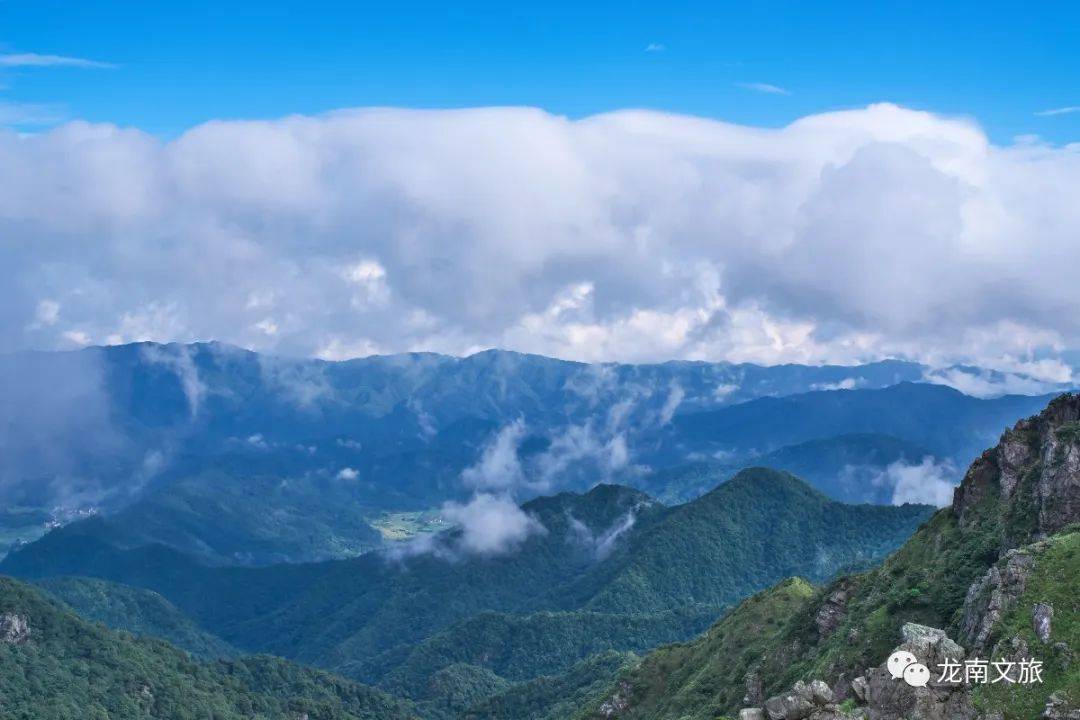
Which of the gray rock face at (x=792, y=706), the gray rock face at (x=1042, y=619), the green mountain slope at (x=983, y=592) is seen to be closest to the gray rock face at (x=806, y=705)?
the gray rock face at (x=792, y=706)

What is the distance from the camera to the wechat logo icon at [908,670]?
63.1 meters

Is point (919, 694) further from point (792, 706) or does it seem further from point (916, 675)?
point (792, 706)

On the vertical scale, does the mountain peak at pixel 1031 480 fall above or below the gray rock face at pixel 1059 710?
above

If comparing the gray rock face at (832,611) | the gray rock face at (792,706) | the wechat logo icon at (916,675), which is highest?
the wechat logo icon at (916,675)

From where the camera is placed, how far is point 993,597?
74.7m

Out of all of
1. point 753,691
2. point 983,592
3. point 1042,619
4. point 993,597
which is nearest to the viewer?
point 1042,619

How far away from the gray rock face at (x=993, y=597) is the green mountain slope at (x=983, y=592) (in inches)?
4.6

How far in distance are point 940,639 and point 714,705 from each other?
328 feet

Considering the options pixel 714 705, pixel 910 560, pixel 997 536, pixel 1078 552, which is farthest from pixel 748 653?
pixel 1078 552

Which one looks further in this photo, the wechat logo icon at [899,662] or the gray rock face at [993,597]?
the gray rock face at [993,597]

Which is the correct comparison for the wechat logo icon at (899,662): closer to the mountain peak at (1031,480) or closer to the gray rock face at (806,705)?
the gray rock face at (806,705)

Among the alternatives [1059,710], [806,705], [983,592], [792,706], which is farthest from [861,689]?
[983,592]

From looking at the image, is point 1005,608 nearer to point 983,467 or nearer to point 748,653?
point 983,467

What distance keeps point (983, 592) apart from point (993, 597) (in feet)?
14.1
